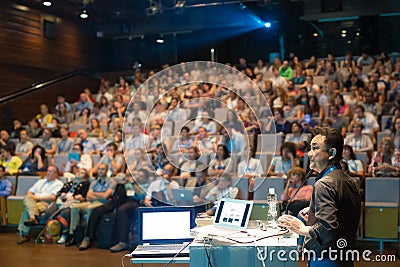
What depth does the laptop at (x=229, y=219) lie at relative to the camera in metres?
2.72

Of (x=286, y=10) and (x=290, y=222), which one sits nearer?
(x=290, y=222)

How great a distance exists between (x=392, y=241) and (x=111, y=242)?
3.12 meters

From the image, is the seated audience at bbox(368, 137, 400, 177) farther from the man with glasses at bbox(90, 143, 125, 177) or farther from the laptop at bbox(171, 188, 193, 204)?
the man with glasses at bbox(90, 143, 125, 177)

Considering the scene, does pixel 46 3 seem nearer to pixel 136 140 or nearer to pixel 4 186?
pixel 136 140

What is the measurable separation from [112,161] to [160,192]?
4.29ft

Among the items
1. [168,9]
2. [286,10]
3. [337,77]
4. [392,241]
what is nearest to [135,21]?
[168,9]

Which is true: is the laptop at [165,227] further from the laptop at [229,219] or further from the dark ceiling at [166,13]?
the dark ceiling at [166,13]

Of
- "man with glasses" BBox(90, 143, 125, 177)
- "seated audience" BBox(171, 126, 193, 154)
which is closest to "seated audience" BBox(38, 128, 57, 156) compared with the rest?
"man with glasses" BBox(90, 143, 125, 177)

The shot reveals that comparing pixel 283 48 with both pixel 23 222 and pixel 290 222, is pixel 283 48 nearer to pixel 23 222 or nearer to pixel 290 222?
pixel 23 222

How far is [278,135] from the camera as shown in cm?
716

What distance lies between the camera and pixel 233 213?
9.18 ft

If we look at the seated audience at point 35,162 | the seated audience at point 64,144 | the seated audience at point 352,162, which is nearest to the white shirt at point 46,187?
the seated audience at point 35,162

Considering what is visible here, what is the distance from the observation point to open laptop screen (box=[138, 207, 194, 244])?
10.2 ft

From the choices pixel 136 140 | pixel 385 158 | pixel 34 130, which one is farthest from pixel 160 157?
pixel 34 130
